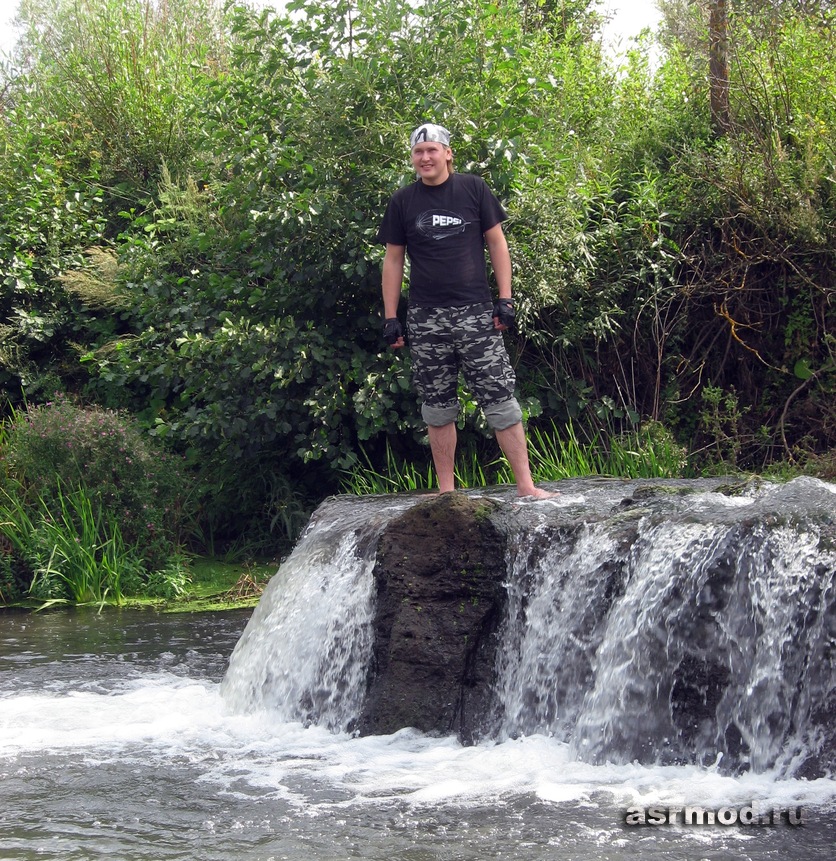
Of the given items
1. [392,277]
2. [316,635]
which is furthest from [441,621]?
[392,277]

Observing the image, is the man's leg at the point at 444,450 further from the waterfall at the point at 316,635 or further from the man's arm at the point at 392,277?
the man's arm at the point at 392,277

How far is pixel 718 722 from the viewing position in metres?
5.13

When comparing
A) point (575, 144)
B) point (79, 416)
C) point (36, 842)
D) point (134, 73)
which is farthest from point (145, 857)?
point (134, 73)

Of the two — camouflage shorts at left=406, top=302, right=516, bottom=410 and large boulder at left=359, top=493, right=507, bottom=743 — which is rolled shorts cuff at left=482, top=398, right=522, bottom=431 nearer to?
camouflage shorts at left=406, top=302, right=516, bottom=410

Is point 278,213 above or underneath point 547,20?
underneath

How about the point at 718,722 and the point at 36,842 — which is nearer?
the point at 36,842

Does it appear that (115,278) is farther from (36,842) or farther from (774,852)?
(774,852)

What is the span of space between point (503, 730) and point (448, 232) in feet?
8.41

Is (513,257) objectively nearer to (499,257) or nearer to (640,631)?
(499,257)

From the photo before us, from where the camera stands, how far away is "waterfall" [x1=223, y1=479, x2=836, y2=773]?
5055mm

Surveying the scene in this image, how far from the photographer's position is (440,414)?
21.9ft

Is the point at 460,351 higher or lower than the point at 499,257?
lower

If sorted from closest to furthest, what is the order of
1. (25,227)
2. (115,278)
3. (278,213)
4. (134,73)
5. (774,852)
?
(774,852), (278,213), (115,278), (25,227), (134,73)

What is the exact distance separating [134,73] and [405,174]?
21.8 ft
